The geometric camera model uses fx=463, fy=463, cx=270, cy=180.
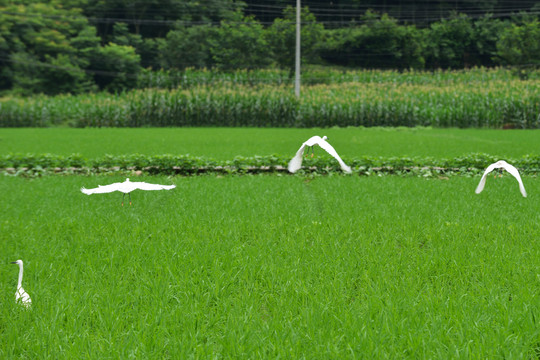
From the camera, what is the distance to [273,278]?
311cm

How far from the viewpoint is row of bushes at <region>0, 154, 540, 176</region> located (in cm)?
917

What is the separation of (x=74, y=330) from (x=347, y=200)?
416 centimetres

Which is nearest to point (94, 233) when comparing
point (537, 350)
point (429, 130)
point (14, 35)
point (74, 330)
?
point (74, 330)

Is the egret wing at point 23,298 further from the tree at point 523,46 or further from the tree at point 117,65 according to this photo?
the tree at point 523,46

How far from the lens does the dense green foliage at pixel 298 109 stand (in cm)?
2030

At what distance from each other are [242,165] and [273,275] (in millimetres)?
6220

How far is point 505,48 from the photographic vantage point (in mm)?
31766

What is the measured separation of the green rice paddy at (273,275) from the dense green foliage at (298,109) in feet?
47.5

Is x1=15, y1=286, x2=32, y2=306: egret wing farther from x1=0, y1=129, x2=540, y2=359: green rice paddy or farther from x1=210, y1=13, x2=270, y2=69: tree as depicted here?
x1=210, y1=13, x2=270, y2=69: tree

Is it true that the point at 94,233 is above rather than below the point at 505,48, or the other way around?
below

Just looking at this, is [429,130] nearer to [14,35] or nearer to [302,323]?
[302,323]

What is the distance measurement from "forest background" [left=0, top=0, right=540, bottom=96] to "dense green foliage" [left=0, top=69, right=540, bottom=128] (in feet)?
26.6

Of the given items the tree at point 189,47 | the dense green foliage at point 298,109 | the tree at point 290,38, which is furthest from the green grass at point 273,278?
the tree at point 189,47

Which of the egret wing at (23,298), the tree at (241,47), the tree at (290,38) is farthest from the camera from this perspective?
the tree at (290,38)
